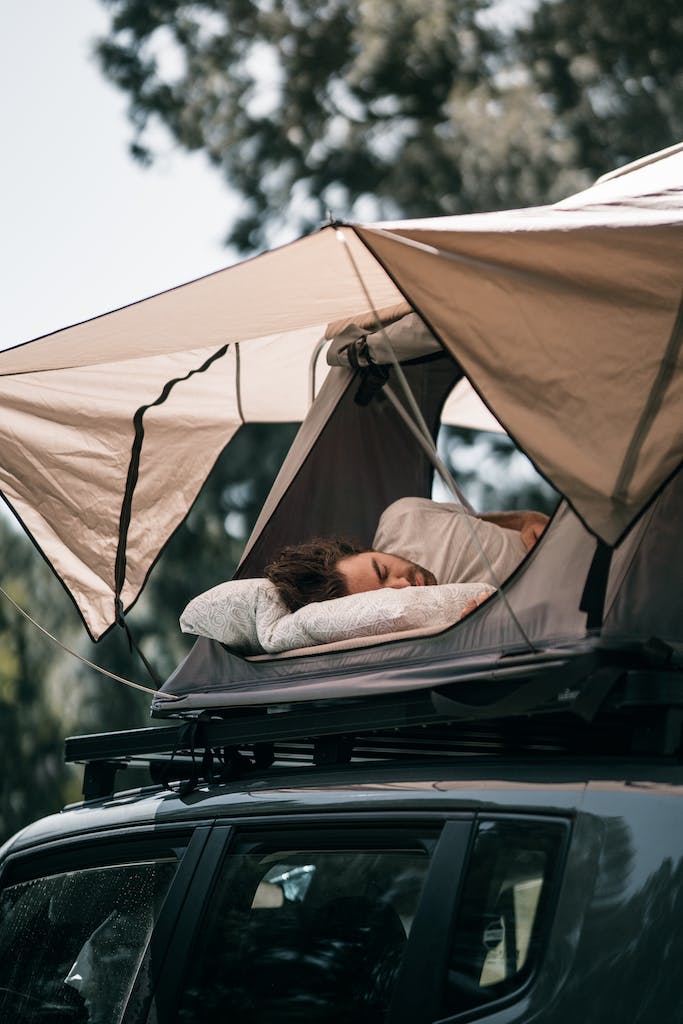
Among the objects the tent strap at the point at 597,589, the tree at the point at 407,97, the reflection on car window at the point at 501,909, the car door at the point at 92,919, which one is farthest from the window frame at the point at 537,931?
the tree at the point at 407,97

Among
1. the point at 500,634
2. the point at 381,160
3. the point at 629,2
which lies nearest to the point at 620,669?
the point at 500,634

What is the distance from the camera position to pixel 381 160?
48.5ft

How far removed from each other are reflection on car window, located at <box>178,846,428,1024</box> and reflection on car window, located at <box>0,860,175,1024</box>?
24 cm

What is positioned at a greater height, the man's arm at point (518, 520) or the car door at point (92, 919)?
the man's arm at point (518, 520)

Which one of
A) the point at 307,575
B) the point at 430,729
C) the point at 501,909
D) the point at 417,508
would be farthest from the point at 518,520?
the point at 501,909

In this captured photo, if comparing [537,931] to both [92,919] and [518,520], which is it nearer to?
[92,919]

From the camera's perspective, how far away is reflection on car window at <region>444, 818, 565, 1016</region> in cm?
219

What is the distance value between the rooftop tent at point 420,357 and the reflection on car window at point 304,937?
81 centimetres

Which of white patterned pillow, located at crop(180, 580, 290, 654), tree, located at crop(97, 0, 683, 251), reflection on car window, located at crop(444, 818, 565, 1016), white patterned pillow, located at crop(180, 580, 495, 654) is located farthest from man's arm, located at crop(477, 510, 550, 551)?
tree, located at crop(97, 0, 683, 251)

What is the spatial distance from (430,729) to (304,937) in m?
0.51

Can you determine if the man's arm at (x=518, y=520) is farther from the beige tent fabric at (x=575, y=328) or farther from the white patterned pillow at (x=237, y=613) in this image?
the beige tent fabric at (x=575, y=328)

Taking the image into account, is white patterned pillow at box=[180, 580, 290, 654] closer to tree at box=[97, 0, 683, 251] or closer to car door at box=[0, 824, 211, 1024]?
car door at box=[0, 824, 211, 1024]

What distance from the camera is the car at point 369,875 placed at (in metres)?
2.12

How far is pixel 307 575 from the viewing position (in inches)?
147
